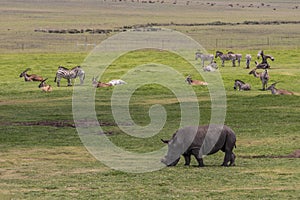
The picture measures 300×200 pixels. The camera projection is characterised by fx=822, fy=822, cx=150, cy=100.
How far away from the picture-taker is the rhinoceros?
67.8 feet

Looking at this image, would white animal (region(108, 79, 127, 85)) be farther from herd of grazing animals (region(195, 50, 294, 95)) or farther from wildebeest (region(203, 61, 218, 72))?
wildebeest (region(203, 61, 218, 72))

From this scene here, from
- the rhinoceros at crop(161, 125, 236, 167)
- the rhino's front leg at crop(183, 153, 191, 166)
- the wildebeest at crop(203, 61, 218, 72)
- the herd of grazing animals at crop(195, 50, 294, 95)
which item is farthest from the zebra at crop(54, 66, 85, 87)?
the rhinoceros at crop(161, 125, 236, 167)

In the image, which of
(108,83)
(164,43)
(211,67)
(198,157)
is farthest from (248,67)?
(198,157)

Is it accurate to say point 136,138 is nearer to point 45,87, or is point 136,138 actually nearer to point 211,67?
point 45,87

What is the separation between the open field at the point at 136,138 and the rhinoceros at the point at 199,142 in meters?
0.42

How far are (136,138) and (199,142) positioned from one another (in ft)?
24.9

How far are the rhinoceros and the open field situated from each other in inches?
16.6

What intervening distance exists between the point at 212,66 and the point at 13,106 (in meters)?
18.5

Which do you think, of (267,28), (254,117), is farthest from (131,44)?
(254,117)

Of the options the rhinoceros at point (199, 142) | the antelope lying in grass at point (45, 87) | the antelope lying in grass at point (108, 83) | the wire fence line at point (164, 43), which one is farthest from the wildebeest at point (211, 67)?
the rhinoceros at point (199, 142)

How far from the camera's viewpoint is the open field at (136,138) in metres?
18.2

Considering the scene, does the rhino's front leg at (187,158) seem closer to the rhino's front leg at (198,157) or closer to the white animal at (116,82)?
the rhino's front leg at (198,157)

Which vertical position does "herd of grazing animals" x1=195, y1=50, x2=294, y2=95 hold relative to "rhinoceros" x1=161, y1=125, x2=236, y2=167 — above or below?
below

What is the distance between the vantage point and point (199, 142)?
20.7 m
